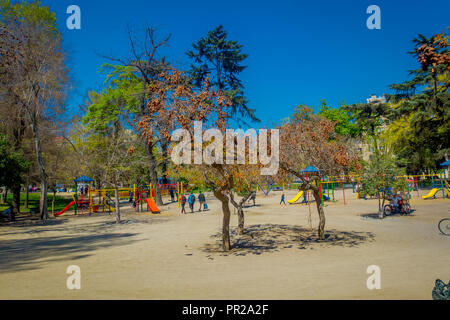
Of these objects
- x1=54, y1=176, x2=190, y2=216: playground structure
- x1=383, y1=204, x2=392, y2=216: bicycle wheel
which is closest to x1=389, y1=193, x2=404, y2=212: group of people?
x1=383, y1=204, x2=392, y2=216: bicycle wheel

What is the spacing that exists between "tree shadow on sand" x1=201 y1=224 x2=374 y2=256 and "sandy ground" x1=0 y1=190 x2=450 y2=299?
45mm

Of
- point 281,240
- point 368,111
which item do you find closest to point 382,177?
point 281,240

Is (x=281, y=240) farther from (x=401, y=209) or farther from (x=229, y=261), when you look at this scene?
(x=401, y=209)

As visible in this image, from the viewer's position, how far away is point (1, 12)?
26.5m

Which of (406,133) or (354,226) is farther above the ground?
(406,133)

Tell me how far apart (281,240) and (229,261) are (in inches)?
175

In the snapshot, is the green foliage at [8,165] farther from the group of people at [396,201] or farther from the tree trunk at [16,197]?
the group of people at [396,201]

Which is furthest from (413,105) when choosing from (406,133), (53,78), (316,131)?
(53,78)

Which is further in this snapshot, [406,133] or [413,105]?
[406,133]

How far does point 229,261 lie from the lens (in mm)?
10680

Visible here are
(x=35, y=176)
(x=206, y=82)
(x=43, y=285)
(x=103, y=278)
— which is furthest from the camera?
(x=35, y=176)
